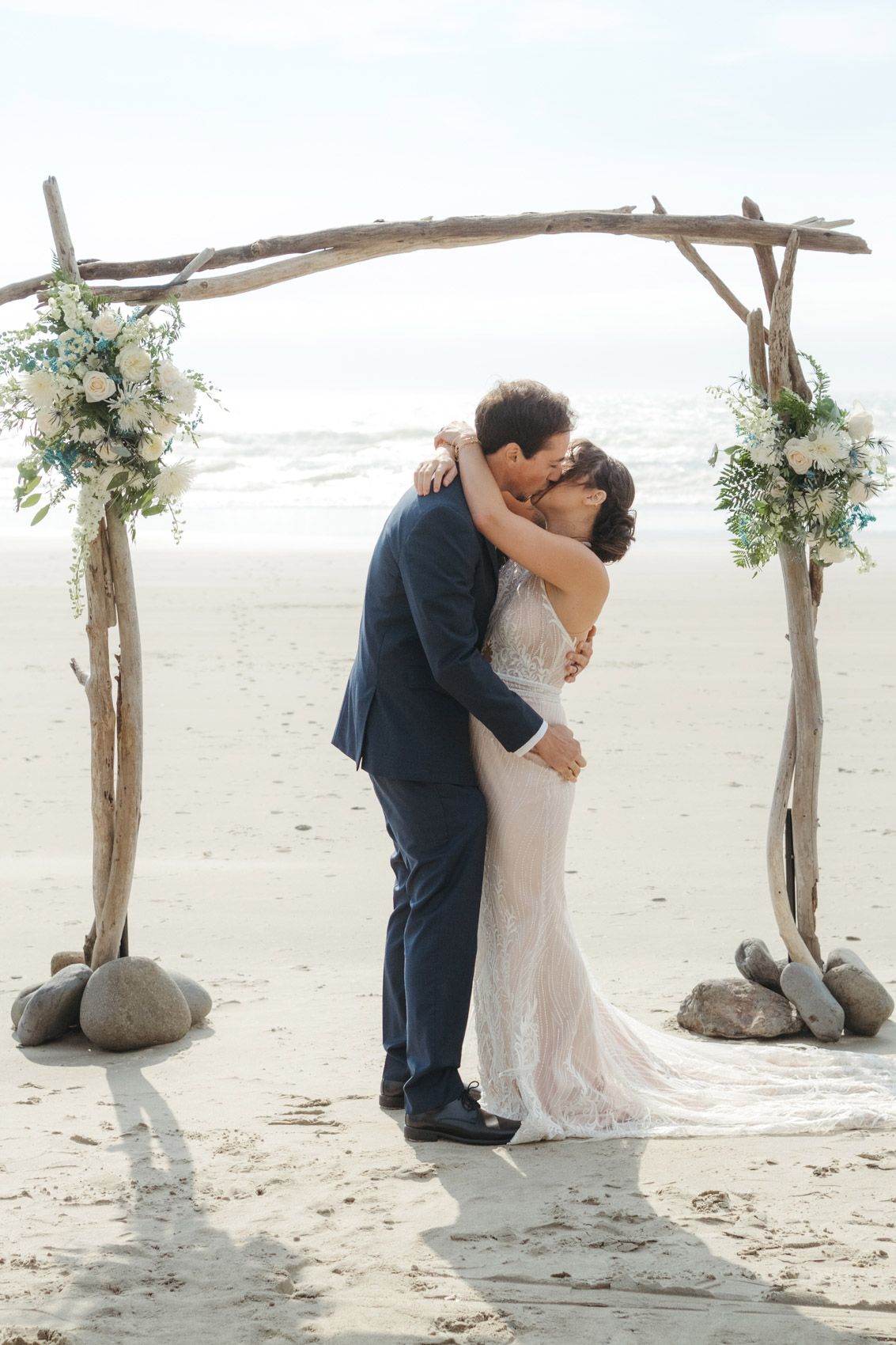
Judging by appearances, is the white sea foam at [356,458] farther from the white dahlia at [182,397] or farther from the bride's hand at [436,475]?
the bride's hand at [436,475]

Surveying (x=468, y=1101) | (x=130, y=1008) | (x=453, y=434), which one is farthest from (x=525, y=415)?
(x=130, y=1008)

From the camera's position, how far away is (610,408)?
4366cm

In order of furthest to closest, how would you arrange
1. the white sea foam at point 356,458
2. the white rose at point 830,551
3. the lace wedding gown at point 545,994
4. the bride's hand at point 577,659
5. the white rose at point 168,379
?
the white sea foam at point 356,458 < the white rose at point 830,551 < the white rose at point 168,379 < the bride's hand at point 577,659 < the lace wedding gown at point 545,994

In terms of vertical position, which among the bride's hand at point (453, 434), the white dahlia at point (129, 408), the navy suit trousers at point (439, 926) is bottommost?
the navy suit trousers at point (439, 926)

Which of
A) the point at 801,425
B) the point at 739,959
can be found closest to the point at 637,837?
the point at 739,959

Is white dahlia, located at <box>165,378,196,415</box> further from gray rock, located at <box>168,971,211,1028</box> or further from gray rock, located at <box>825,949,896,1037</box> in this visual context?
gray rock, located at <box>825,949,896,1037</box>

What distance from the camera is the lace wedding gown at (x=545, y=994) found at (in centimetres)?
389

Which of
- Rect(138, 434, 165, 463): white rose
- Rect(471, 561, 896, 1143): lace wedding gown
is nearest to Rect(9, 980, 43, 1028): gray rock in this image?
Rect(471, 561, 896, 1143): lace wedding gown

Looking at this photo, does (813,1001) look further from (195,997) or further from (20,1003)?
(20,1003)

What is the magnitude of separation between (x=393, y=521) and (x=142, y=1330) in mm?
2128

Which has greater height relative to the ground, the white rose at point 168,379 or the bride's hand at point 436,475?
the white rose at point 168,379

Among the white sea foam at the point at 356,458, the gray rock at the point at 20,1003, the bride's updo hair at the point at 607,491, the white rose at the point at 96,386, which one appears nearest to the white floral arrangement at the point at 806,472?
the bride's updo hair at the point at 607,491

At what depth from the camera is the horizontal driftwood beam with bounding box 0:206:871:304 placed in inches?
179

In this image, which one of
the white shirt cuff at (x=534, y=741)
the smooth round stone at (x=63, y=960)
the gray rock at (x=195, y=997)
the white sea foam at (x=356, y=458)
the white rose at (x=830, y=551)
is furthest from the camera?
the white sea foam at (x=356, y=458)
